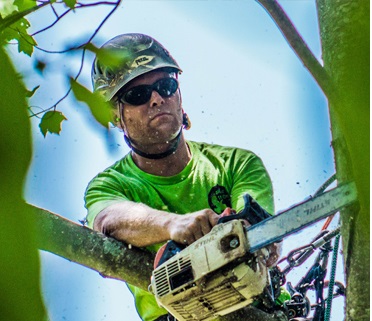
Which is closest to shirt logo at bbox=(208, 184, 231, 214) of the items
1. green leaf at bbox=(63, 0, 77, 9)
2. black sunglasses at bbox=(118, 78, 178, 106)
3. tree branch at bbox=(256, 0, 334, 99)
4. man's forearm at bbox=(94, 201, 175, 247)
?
man's forearm at bbox=(94, 201, 175, 247)

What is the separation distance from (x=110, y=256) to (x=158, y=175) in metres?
1.44

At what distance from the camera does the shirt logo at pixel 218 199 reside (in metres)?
3.79

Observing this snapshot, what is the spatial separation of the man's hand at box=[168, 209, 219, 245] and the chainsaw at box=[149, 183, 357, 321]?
0.18 ft

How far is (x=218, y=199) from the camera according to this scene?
12.7 feet

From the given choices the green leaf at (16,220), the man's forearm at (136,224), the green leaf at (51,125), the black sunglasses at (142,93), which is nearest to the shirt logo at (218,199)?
the man's forearm at (136,224)

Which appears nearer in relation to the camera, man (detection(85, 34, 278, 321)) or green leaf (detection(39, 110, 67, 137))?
green leaf (detection(39, 110, 67, 137))

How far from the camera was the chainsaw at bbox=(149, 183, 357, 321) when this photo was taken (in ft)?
8.29

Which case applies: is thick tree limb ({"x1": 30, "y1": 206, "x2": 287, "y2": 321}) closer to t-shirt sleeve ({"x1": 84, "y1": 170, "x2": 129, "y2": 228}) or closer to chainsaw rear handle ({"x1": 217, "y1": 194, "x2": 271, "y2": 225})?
chainsaw rear handle ({"x1": 217, "y1": 194, "x2": 271, "y2": 225})

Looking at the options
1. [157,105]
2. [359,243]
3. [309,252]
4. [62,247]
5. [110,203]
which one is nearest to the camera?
[359,243]

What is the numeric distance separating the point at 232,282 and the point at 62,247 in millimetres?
712

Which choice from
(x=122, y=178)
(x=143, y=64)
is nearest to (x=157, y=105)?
(x=143, y=64)

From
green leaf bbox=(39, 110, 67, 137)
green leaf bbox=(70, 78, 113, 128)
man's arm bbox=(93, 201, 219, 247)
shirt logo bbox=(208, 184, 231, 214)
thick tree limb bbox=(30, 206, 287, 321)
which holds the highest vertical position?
shirt logo bbox=(208, 184, 231, 214)

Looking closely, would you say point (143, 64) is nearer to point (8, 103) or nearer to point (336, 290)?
point (336, 290)

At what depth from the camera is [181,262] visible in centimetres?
286
